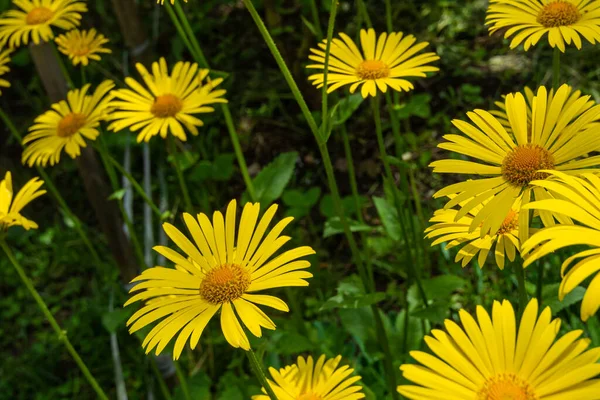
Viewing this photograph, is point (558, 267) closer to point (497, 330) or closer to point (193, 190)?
point (497, 330)

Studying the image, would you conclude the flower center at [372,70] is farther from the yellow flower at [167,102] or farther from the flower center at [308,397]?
the flower center at [308,397]

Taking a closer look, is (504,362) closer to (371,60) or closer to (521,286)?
(521,286)

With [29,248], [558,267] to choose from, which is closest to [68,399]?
[29,248]

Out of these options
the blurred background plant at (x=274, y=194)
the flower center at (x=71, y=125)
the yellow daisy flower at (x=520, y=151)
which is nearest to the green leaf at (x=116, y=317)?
the blurred background plant at (x=274, y=194)

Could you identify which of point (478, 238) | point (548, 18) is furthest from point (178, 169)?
point (548, 18)

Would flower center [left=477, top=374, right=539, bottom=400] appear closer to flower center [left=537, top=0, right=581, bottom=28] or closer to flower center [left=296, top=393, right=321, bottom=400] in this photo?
flower center [left=296, top=393, right=321, bottom=400]

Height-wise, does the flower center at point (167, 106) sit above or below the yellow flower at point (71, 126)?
above
